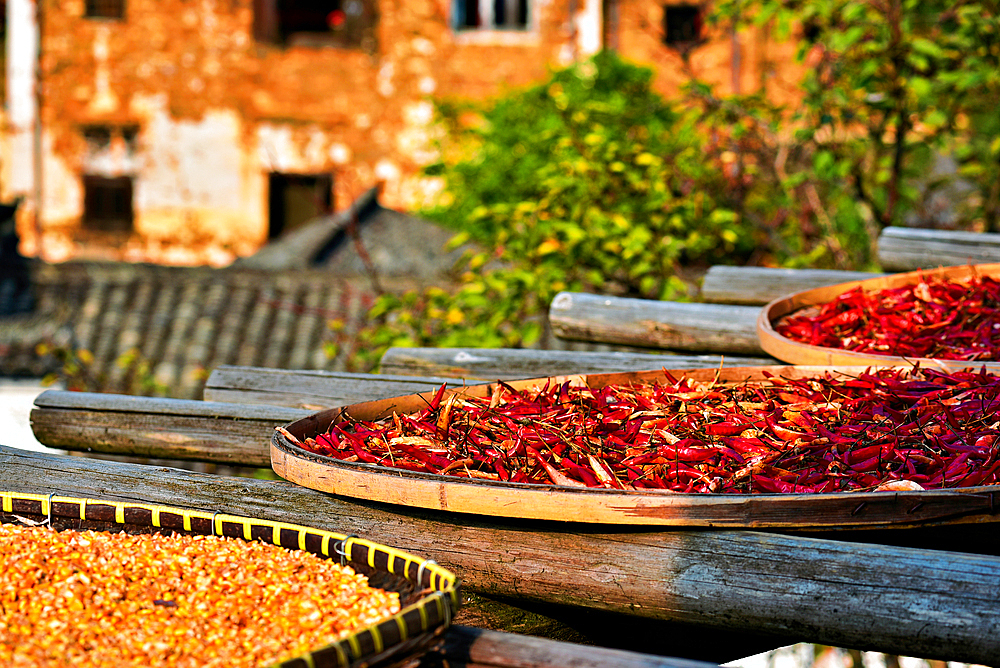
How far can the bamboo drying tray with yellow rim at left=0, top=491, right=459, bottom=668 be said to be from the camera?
991mm

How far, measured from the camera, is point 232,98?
12.3 m

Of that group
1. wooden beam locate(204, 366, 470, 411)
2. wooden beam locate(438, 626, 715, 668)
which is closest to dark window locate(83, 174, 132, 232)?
wooden beam locate(204, 366, 470, 411)

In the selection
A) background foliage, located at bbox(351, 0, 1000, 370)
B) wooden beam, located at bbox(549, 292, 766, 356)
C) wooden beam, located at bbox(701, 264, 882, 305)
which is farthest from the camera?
background foliage, located at bbox(351, 0, 1000, 370)

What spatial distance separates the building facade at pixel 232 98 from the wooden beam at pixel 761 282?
8.98m

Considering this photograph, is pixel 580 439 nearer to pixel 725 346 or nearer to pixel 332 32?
pixel 725 346

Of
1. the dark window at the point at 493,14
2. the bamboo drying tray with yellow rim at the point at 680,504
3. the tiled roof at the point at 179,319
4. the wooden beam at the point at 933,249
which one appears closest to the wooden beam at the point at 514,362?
the wooden beam at the point at 933,249

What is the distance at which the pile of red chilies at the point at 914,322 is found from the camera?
2.11 meters

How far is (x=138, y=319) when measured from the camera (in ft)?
20.4

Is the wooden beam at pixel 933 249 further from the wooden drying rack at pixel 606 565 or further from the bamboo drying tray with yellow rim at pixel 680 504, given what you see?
the bamboo drying tray with yellow rim at pixel 680 504

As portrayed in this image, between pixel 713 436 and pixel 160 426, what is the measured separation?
3.81 feet

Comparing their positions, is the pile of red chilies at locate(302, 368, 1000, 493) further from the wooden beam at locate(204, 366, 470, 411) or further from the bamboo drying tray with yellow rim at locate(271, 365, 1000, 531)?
the wooden beam at locate(204, 366, 470, 411)

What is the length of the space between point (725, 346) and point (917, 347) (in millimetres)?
629

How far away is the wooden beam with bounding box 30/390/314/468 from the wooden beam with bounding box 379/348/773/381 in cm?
55

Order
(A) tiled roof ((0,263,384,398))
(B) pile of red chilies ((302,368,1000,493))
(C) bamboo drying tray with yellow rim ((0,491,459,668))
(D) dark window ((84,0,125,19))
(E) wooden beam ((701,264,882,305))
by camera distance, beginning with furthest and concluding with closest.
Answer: (D) dark window ((84,0,125,19)) < (A) tiled roof ((0,263,384,398)) < (E) wooden beam ((701,264,882,305)) < (B) pile of red chilies ((302,368,1000,493)) < (C) bamboo drying tray with yellow rim ((0,491,459,668))
